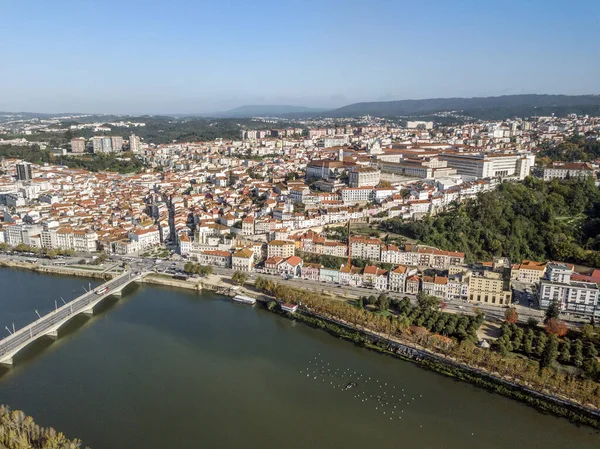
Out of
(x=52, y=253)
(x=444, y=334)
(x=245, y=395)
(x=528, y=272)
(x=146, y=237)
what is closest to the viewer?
(x=245, y=395)

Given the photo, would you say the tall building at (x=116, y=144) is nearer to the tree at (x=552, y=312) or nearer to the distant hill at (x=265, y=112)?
the tree at (x=552, y=312)

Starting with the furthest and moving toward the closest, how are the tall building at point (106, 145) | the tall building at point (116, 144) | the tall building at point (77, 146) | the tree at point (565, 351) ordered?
the tall building at point (116, 144) → the tall building at point (106, 145) → the tall building at point (77, 146) → the tree at point (565, 351)

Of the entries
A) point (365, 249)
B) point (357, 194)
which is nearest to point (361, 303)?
point (365, 249)

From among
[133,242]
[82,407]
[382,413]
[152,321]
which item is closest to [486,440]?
[382,413]

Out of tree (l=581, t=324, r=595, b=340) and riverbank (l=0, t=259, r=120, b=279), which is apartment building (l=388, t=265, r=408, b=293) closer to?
tree (l=581, t=324, r=595, b=340)

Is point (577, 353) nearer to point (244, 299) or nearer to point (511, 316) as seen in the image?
point (511, 316)

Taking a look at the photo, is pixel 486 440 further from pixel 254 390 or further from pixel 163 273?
pixel 163 273

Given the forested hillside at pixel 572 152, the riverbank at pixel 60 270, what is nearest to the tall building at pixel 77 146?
the riverbank at pixel 60 270
